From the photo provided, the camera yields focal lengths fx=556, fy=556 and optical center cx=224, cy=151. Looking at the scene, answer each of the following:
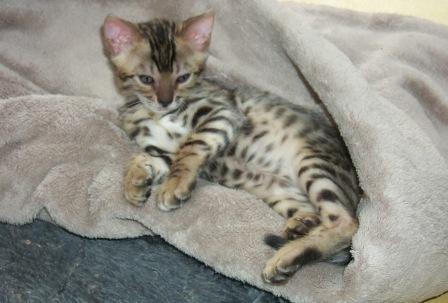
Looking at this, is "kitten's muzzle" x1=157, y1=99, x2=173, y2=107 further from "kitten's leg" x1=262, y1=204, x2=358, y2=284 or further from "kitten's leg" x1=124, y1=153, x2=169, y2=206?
"kitten's leg" x1=262, y1=204, x2=358, y2=284

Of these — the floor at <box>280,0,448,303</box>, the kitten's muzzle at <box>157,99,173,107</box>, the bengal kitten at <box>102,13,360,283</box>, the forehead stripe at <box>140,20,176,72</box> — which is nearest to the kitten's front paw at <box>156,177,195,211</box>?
the bengal kitten at <box>102,13,360,283</box>

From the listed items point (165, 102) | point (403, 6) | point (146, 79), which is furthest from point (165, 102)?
point (403, 6)

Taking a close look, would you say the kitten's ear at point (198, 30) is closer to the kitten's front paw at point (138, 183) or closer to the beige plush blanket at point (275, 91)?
the beige plush blanket at point (275, 91)

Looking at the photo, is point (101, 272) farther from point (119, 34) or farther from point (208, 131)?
point (119, 34)

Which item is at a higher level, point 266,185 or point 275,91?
point 275,91

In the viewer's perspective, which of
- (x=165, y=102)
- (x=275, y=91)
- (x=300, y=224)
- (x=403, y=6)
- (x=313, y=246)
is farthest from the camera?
(x=403, y=6)

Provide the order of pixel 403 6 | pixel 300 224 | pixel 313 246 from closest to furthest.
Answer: pixel 313 246, pixel 300 224, pixel 403 6

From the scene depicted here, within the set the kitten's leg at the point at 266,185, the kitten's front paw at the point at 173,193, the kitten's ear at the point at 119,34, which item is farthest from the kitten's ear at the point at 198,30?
the kitten's front paw at the point at 173,193

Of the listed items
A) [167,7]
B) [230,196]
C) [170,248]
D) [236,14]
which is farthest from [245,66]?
[170,248]
